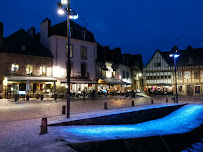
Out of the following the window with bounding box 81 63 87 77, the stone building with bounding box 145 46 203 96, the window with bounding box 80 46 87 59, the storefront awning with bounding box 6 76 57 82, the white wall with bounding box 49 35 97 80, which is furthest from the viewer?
the stone building with bounding box 145 46 203 96

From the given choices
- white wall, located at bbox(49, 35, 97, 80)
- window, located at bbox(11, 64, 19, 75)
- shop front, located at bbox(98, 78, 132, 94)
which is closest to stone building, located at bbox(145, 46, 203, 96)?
shop front, located at bbox(98, 78, 132, 94)

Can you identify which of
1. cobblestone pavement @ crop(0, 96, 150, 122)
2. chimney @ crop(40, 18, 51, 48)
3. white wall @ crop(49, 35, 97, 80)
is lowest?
cobblestone pavement @ crop(0, 96, 150, 122)

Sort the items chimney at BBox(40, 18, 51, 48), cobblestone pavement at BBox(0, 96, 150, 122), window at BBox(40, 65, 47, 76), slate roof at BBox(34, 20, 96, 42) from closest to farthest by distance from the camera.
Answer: cobblestone pavement at BBox(0, 96, 150, 122), window at BBox(40, 65, 47, 76), chimney at BBox(40, 18, 51, 48), slate roof at BBox(34, 20, 96, 42)

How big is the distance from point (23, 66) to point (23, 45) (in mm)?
2417

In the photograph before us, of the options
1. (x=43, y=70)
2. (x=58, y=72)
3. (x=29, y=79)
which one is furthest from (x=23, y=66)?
(x=58, y=72)

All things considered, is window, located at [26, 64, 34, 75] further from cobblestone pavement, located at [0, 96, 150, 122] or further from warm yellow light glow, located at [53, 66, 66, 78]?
cobblestone pavement, located at [0, 96, 150, 122]

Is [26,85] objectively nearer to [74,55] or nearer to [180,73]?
[74,55]

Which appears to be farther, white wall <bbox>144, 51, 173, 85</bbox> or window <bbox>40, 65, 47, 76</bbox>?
white wall <bbox>144, 51, 173, 85</bbox>

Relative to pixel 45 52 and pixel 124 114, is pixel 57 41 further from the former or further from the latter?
pixel 124 114

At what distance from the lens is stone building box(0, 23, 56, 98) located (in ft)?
67.6

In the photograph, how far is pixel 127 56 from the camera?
3766 cm

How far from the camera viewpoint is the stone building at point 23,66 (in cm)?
2061

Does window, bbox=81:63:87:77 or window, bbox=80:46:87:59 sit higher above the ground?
window, bbox=80:46:87:59

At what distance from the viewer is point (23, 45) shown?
2244cm
